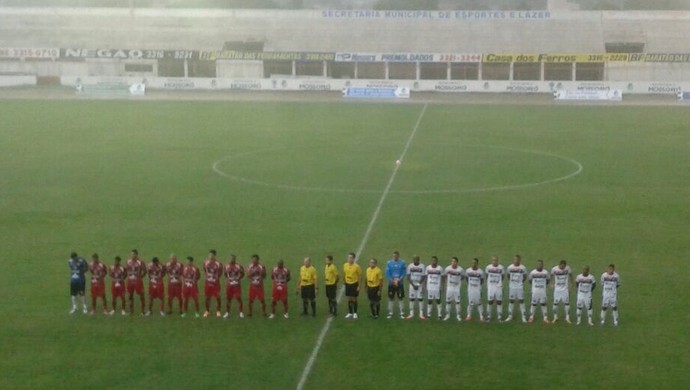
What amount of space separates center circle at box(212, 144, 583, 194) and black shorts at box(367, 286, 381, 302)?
45.4ft

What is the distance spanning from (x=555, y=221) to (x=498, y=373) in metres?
12.6

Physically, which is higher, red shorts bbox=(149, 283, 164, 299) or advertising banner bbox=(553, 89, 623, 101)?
advertising banner bbox=(553, 89, 623, 101)

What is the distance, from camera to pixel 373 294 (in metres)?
17.8

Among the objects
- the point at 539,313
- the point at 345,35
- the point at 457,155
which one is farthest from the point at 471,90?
the point at 539,313

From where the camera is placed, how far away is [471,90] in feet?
252

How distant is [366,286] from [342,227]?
8000 millimetres

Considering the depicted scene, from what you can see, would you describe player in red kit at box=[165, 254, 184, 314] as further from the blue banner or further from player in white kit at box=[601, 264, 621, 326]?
the blue banner

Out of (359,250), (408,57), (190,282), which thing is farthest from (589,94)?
(190,282)

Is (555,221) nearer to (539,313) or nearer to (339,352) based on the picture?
(539,313)

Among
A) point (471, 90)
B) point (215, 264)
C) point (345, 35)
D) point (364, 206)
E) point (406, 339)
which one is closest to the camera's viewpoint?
point (406, 339)

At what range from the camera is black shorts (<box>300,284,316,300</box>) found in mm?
17766

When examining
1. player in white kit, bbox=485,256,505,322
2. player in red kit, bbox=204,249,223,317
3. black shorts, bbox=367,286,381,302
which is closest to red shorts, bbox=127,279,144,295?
player in red kit, bbox=204,249,223,317

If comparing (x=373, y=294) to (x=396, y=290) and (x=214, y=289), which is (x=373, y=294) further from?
(x=214, y=289)

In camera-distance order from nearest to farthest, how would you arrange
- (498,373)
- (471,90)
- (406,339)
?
(498,373) < (406,339) < (471,90)
